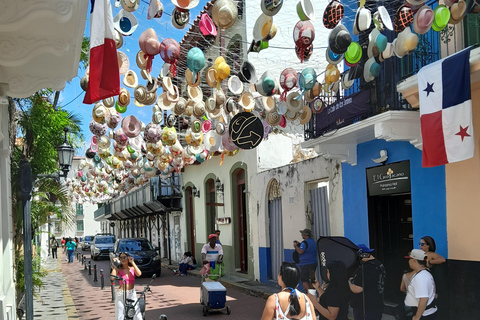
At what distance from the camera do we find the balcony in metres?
9.00

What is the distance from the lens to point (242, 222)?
2139 cm

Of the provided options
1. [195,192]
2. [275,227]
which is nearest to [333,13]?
[275,227]

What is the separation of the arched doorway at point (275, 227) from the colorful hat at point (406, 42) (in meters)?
9.82

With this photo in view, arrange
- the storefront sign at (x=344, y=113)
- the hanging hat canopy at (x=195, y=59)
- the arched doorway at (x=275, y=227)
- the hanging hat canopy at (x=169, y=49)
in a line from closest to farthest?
the hanging hat canopy at (x=169, y=49) → the hanging hat canopy at (x=195, y=59) → the storefront sign at (x=344, y=113) → the arched doorway at (x=275, y=227)

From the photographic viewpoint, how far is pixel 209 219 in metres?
25.0

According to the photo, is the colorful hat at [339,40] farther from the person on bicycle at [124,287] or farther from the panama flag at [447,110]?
the person on bicycle at [124,287]

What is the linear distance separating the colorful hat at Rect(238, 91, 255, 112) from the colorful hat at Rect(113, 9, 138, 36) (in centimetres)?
321

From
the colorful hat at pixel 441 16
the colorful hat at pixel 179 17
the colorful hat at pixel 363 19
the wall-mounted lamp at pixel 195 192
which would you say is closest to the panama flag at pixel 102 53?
the colorful hat at pixel 179 17

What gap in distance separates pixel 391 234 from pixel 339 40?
5.88m

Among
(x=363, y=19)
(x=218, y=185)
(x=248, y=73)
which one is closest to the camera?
(x=363, y=19)

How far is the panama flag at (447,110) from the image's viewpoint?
25.9 feet

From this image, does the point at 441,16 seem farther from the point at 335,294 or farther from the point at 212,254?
the point at 212,254

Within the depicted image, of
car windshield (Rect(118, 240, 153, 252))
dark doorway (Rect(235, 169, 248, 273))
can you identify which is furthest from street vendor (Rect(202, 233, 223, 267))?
car windshield (Rect(118, 240, 153, 252))

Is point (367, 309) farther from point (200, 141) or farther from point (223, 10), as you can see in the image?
point (200, 141)
